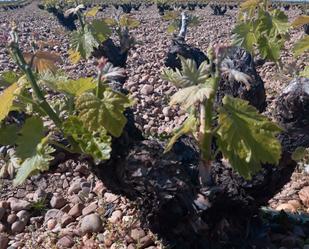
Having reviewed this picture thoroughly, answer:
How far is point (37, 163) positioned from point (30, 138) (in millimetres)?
185

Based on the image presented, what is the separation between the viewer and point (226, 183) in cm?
245

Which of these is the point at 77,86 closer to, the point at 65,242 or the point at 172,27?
the point at 65,242

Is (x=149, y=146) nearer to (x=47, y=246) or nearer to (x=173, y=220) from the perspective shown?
(x=173, y=220)

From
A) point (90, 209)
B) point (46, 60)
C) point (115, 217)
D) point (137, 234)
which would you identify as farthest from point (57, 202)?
point (46, 60)

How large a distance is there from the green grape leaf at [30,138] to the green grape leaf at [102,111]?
0.29 m

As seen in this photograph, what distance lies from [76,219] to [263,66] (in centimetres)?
428

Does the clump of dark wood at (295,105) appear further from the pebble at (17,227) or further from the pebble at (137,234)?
the pebble at (17,227)

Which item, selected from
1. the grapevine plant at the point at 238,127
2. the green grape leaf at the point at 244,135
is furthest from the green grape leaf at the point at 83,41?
the green grape leaf at the point at 244,135

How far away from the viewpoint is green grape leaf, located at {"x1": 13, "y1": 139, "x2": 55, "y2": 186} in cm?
199

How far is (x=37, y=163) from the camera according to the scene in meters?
2.01

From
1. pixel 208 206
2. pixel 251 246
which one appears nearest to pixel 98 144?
pixel 208 206

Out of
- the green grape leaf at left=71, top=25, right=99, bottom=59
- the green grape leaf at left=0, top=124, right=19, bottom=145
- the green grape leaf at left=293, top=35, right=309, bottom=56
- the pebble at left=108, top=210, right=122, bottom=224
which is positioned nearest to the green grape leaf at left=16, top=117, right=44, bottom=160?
the green grape leaf at left=0, top=124, right=19, bottom=145

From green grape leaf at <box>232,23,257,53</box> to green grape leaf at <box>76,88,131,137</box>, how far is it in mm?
1815

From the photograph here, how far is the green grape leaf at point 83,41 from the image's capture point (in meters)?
4.11
